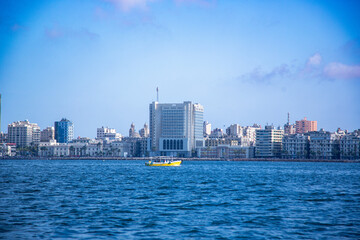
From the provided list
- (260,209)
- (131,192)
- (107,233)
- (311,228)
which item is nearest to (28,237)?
(107,233)

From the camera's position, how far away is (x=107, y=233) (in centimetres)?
2795

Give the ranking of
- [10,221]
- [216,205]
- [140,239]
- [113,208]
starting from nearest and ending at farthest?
[140,239], [10,221], [113,208], [216,205]

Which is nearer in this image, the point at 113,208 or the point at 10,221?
the point at 10,221

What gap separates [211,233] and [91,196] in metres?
20.2

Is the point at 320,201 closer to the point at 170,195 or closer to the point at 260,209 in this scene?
the point at 260,209

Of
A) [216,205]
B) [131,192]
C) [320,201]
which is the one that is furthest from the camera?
[131,192]

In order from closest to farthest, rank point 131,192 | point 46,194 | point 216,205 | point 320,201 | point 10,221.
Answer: point 10,221 → point 216,205 → point 320,201 → point 46,194 → point 131,192

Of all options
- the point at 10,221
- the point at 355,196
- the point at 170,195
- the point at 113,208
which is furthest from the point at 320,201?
the point at 10,221

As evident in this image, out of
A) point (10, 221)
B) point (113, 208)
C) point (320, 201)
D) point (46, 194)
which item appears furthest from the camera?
point (46, 194)

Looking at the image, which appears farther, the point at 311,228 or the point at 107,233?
the point at 311,228

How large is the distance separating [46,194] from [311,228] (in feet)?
85.6

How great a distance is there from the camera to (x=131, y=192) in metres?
51.4

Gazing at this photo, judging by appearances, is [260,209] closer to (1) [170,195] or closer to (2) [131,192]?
(1) [170,195]

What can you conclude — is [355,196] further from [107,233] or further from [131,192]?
[107,233]
